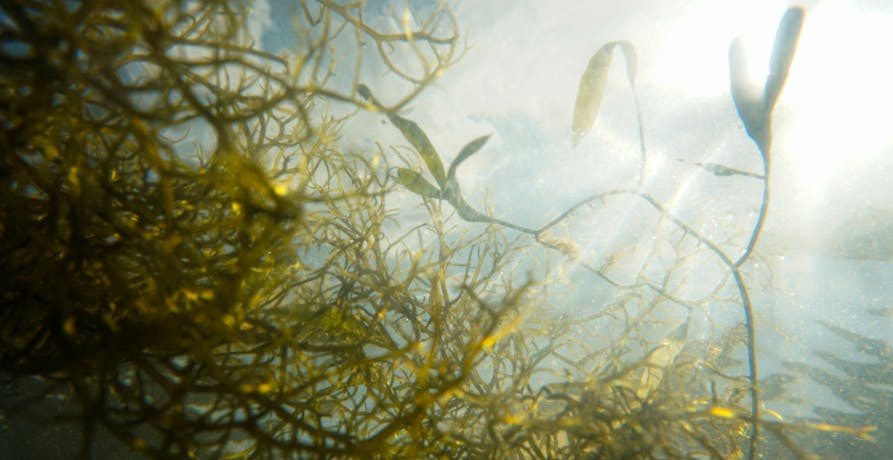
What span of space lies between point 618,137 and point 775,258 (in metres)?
4.75

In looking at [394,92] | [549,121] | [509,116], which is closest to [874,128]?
[549,121]

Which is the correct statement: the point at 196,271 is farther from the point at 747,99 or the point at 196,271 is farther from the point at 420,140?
the point at 747,99

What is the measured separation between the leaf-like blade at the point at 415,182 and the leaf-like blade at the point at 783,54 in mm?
1238

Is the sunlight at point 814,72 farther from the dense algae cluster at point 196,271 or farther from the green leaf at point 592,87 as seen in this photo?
the dense algae cluster at point 196,271

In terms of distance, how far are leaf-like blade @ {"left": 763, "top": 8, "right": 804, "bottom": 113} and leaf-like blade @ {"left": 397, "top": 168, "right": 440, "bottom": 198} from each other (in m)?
1.24

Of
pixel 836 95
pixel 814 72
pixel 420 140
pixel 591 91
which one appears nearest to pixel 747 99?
pixel 591 91

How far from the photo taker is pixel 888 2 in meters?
4.76

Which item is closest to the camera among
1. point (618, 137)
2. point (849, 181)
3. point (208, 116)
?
point (208, 116)

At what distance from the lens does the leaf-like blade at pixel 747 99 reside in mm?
1296

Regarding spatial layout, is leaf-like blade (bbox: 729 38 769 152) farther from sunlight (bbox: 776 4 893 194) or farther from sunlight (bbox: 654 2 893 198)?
sunlight (bbox: 776 4 893 194)

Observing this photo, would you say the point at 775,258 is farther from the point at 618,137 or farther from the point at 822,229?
the point at 618,137

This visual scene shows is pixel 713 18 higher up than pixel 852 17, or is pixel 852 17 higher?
pixel 713 18

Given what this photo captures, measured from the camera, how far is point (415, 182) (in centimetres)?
→ 146

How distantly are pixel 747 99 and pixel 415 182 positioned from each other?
127 centimetres
